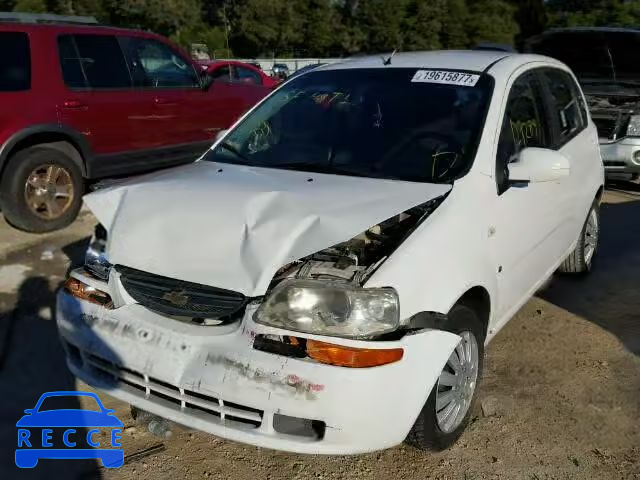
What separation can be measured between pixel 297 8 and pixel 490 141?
47.2 metres

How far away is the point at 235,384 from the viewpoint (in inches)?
91.6

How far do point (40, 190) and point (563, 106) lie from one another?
4.74 metres

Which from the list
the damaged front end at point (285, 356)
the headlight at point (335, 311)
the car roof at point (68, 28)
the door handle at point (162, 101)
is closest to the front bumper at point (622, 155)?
the door handle at point (162, 101)

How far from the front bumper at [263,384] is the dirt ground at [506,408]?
19.5 inches

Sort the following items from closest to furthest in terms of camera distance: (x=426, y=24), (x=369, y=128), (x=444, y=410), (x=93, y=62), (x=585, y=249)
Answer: (x=444, y=410)
(x=369, y=128)
(x=585, y=249)
(x=93, y=62)
(x=426, y=24)

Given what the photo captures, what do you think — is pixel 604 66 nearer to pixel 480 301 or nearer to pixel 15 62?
pixel 480 301

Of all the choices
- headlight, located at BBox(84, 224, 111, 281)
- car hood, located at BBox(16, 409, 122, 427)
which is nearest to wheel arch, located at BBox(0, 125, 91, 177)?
headlight, located at BBox(84, 224, 111, 281)

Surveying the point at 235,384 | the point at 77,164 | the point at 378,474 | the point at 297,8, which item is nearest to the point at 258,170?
the point at 235,384

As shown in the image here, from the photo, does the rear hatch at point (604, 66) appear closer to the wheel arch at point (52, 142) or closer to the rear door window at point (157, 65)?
the rear door window at point (157, 65)

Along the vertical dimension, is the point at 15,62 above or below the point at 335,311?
above

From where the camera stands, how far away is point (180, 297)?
256 cm

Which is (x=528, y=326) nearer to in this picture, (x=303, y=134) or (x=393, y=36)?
(x=303, y=134)

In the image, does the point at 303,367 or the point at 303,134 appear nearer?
the point at 303,367

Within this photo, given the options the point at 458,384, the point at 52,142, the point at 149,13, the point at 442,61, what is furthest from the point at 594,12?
the point at 458,384
